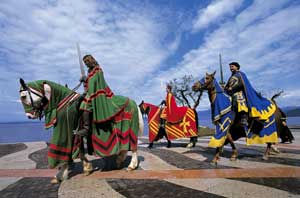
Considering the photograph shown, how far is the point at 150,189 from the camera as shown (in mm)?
4074

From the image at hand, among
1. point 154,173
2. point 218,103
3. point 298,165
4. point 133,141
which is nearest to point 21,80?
point 133,141

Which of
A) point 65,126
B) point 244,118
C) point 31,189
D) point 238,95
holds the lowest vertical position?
point 31,189

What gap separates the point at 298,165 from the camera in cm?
547

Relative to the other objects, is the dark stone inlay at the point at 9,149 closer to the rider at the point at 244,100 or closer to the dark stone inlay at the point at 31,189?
the dark stone inlay at the point at 31,189

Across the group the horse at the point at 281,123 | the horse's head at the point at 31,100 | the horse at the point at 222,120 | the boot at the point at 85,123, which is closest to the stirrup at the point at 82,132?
the boot at the point at 85,123

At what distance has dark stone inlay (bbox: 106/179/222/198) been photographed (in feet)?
12.3

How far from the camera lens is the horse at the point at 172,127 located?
9.45m

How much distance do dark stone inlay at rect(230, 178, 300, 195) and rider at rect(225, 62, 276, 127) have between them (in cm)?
224

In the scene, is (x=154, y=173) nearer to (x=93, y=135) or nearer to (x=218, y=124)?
(x=93, y=135)

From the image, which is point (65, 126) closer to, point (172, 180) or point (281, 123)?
point (172, 180)

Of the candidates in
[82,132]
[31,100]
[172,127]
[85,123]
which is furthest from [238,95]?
[31,100]

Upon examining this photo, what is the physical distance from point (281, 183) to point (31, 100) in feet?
17.4

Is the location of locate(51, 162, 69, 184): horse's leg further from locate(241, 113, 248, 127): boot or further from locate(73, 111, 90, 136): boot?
locate(241, 113, 248, 127): boot

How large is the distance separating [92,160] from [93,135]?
2.32 m
